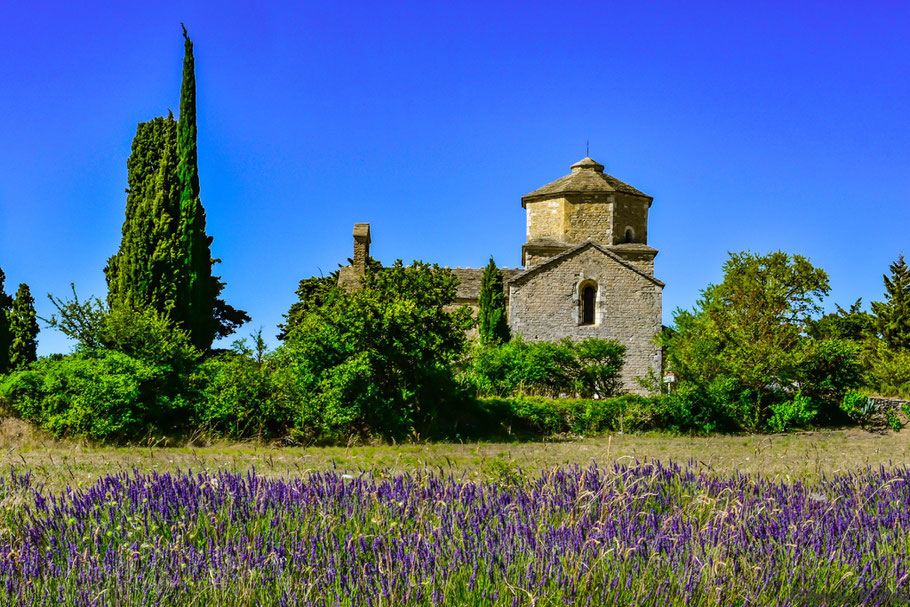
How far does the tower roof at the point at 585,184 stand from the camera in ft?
110

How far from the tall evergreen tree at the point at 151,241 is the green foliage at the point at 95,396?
3.99 meters

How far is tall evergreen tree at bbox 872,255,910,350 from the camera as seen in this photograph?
102 feet

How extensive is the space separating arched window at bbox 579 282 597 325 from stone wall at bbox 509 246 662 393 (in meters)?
0.43

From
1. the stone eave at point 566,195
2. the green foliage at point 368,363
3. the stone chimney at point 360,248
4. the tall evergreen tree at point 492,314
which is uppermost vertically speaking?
the stone eave at point 566,195

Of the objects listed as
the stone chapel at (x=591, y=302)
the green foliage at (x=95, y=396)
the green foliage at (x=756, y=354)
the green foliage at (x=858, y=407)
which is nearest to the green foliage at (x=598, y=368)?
the green foliage at (x=756, y=354)

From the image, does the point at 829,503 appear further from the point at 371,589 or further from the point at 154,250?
the point at 154,250

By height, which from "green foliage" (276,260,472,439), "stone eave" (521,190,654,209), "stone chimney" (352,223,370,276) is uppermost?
"stone eave" (521,190,654,209)

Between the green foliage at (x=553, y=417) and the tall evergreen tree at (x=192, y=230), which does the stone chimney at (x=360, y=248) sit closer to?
the tall evergreen tree at (x=192, y=230)

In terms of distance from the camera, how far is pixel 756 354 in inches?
698

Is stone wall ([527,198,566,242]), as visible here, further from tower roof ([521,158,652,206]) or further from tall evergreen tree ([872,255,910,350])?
tall evergreen tree ([872,255,910,350])

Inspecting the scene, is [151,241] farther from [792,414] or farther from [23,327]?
[792,414]

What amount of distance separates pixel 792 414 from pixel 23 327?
69.8ft

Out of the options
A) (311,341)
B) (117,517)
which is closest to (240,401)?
(311,341)

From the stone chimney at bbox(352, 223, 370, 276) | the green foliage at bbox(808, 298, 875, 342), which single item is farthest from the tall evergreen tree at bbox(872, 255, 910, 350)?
the stone chimney at bbox(352, 223, 370, 276)
